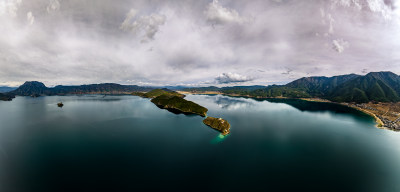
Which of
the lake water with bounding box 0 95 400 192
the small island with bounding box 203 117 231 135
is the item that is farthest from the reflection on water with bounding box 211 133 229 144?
the small island with bounding box 203 117 231 135

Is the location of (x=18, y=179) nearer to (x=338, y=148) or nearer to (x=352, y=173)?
(x=352, y=173)

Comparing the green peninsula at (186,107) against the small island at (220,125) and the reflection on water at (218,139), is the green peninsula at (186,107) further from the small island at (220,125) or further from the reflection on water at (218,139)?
the reflection on water at (218,139)

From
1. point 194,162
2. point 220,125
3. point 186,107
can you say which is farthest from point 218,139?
point 186,107

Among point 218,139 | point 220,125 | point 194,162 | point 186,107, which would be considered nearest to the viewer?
point 194,162

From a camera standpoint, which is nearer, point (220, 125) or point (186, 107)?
point (220, 125)

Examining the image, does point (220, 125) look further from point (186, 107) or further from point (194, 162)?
point (186, 107)

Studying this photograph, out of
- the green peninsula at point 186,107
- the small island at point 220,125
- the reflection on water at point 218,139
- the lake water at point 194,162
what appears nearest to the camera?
the lake water at point 194,162

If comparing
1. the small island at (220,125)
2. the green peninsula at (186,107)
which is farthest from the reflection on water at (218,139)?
the green peninsula at (186,107)

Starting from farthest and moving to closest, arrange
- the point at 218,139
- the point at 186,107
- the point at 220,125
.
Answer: the point at 186,107
the point at 220,125
the point at 218,139

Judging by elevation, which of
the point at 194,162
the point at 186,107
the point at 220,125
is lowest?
the point at 194,162

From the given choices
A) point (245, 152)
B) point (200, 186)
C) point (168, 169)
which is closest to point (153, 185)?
point (168, 169)

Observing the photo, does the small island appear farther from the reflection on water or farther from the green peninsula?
the green peninsula
